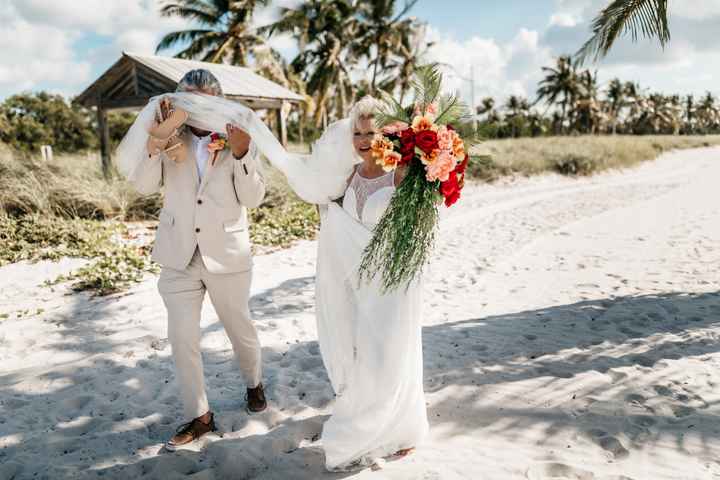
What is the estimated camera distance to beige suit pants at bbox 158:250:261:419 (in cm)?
327

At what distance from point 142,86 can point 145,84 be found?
0.43 feet

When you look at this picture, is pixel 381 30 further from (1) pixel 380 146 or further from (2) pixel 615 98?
(2) pixel 615 98

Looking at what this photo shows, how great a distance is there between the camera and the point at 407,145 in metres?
2.80

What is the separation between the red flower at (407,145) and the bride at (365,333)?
157mm

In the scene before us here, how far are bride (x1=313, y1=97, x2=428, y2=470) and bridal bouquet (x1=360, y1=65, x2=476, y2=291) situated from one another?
0.56 feet

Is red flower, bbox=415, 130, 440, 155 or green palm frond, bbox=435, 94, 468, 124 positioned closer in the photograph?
red flower, bbox=415, 130, 440, 155

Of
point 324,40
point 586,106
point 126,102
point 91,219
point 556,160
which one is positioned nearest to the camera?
point 91,219

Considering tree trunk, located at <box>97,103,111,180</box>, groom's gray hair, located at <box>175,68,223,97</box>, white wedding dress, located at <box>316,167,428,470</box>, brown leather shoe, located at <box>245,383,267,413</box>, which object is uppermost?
tree trunk, located at <box>97,103,111,180</box>

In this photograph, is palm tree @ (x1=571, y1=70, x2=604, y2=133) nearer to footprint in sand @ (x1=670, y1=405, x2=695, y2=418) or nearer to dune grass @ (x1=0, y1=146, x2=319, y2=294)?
dune grass @ (x1=0, y1=146, x2=319, y2=294)

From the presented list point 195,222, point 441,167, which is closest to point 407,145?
point 441,167

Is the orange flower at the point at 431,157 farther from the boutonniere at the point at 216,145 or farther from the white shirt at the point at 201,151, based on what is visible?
the white shirt at the point at 201,151

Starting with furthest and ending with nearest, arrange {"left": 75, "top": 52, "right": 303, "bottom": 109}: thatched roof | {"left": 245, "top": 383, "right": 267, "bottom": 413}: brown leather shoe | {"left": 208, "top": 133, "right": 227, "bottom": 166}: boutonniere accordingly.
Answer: {"left": 75, "top": 52, "right": 303, "bottom": 109}: thatched roof
{"left": 245, "top": 383, "right": 267, "bottom": 413}: brown leather shoe
{"left": 208, "top": 133, "right": 227, "bottom": 166}: boutonniere

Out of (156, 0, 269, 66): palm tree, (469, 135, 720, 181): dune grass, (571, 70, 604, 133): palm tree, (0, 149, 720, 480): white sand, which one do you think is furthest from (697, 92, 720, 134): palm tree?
(0, 149, 720, 480): white sand

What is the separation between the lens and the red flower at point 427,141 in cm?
273
